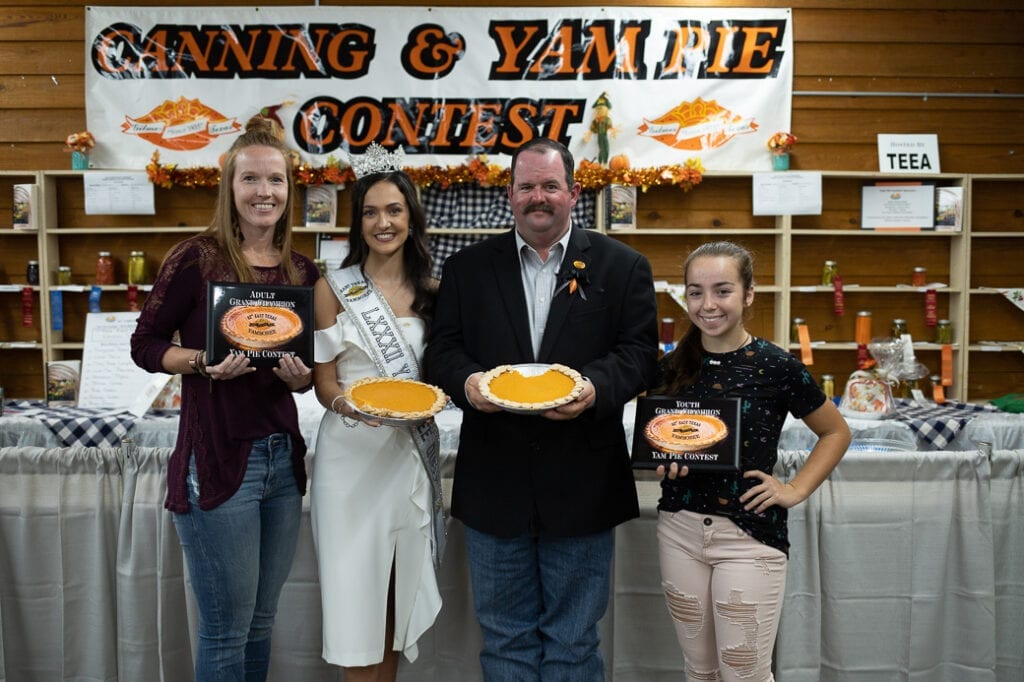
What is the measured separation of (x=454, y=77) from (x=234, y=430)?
3.73 m

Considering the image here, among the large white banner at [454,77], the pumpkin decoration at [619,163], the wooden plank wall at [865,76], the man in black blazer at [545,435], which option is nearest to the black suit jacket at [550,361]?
the man in black blazer at [545,435]

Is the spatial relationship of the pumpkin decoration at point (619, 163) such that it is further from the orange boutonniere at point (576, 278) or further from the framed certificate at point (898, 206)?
the orange boutonniere at point (576, 278)

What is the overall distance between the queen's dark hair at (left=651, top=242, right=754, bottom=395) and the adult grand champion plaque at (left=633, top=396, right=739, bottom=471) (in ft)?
0.39

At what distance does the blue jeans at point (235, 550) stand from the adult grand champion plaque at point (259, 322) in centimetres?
21

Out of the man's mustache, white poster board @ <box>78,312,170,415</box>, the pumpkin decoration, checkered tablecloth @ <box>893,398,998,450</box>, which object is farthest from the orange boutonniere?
the pumpkin decoration

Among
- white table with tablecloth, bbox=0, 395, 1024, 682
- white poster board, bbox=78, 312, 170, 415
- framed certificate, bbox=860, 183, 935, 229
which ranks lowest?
white table with tablecloth, bbox=0, 395, 1024, 682

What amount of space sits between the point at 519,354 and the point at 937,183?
14.3ft

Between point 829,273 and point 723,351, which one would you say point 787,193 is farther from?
point 723,351

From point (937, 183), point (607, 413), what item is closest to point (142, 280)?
point (607, 413)

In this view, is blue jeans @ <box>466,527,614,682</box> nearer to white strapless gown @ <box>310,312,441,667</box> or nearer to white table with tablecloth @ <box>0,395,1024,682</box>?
white strapless gown @ <box>310,312,441,667</box>

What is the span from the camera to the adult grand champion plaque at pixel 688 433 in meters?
1.73

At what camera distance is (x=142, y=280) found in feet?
16.7

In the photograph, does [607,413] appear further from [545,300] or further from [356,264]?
[356,264]

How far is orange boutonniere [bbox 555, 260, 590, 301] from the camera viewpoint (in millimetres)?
1884
